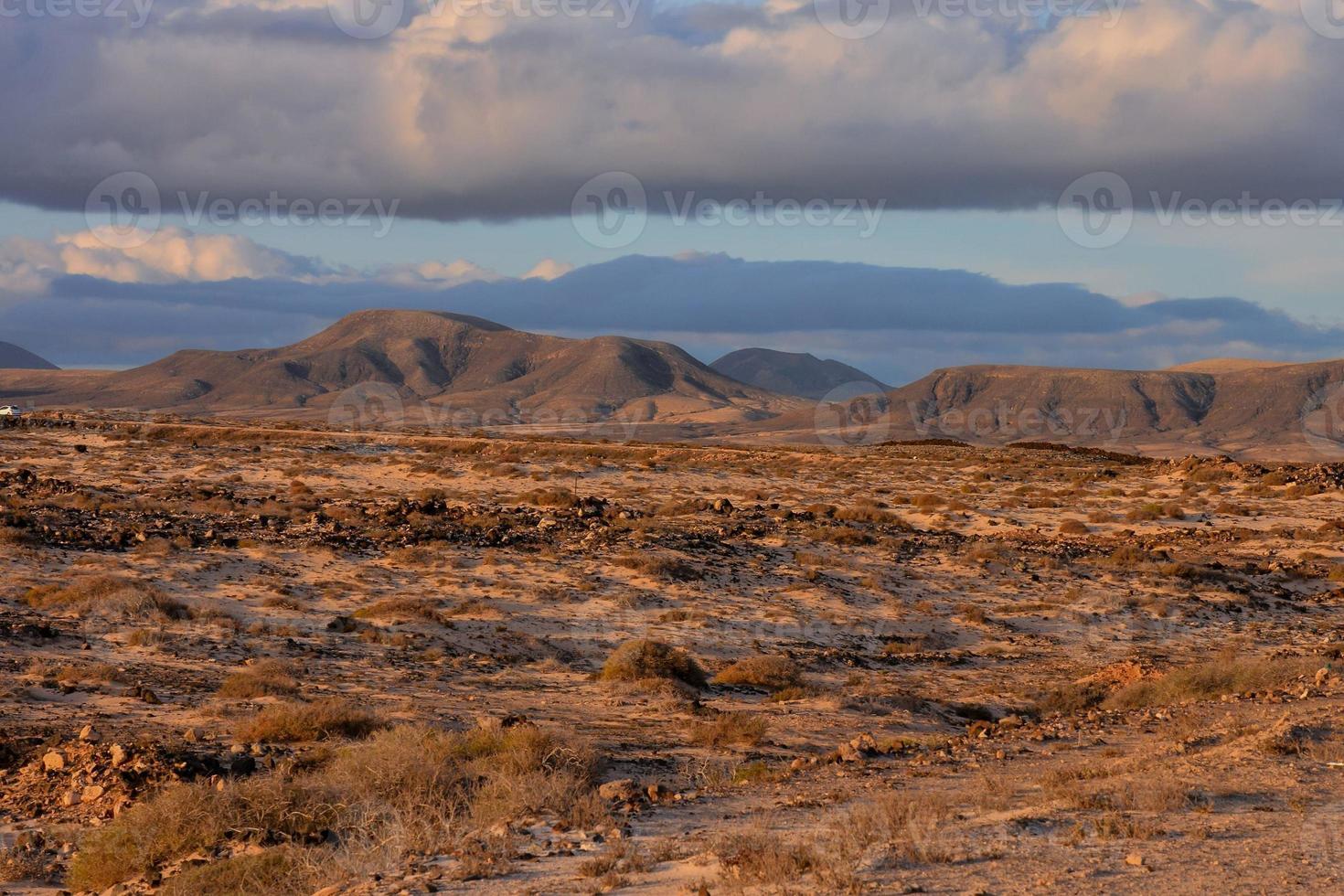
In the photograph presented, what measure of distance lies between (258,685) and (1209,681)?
12.5 meters

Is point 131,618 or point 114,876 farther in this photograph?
point 131,618

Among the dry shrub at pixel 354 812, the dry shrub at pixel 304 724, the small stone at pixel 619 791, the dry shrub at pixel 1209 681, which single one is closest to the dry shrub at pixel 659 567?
the dry shrub at pixel 1209 681

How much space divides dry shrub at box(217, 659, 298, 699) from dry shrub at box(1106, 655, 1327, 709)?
34.4 ft

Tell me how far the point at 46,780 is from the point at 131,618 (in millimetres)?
7422

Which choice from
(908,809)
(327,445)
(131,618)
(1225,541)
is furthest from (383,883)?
(327,445)

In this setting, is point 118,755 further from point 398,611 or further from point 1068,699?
point 1068,699

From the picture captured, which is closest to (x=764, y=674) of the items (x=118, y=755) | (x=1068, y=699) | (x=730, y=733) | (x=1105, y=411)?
(x=730, y=733)

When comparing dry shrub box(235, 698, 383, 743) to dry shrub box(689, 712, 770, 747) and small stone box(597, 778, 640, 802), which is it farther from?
dry shrub box(689, 712, 770, 747)

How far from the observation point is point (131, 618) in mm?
17391

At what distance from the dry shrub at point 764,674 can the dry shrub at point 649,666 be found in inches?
16.2

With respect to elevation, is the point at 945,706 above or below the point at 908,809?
below

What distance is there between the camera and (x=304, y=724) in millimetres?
12062

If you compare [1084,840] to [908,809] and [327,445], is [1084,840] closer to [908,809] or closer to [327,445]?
[908,809]

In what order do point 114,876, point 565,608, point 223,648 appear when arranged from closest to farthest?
1. point 114,876
2. point 223,648
3. point 565,608
